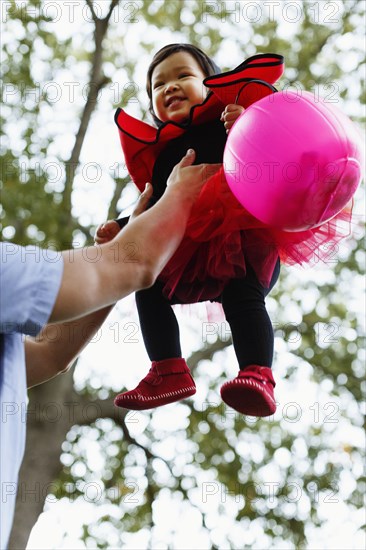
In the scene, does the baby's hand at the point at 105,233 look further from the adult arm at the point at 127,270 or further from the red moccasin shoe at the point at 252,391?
the red moccasin shoe at the point at 252,391

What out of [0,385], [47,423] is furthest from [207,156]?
[47,423]

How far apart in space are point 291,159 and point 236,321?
534 mm

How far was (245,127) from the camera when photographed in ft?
5.82

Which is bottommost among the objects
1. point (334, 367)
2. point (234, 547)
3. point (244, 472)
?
point (234, 547)

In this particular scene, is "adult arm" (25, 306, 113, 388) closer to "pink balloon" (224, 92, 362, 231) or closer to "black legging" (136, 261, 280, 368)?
"black legging" (136, 261, 280, 368)

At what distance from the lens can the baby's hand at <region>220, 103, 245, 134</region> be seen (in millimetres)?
1954

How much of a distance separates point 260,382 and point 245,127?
0.63 metres

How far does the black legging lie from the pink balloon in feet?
1.07

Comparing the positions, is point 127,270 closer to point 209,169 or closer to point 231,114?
point 209,169

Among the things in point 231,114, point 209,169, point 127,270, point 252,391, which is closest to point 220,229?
point 209,169

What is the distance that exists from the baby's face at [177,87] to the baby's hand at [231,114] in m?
0.31

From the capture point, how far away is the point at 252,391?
193 centimetres

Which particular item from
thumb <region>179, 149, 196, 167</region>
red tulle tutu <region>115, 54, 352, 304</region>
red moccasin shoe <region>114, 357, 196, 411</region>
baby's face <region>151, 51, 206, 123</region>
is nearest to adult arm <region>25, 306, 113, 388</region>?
red moccasin shoe <region>114, 357, 196, 411</region>

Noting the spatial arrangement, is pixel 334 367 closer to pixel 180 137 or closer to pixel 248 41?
pixel 248 41
